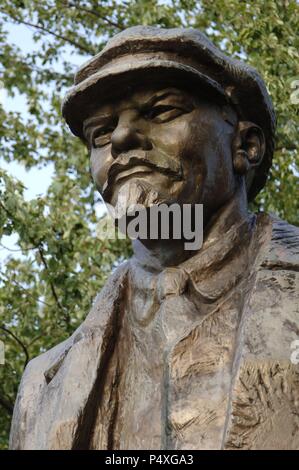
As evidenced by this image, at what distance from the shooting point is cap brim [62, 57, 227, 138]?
3.93 meters

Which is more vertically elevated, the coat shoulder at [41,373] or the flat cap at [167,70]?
the flat cap at [167,70]

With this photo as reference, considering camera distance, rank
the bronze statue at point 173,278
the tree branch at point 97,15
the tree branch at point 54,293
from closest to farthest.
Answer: the bronze statue at point 173,278, the tree branch at point 54,293, the tree branch at point 97,15

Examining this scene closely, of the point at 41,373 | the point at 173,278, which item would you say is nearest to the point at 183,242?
the point at 173,278

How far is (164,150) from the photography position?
3.91 meters

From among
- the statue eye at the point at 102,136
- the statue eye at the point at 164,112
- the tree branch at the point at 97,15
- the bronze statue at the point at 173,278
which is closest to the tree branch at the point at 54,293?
the tree branch at the point at 97,15

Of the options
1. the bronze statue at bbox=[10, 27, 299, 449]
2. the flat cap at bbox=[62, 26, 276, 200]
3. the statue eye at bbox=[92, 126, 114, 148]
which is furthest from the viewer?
the statue eye at bbox=[92, 126, 114, 148]

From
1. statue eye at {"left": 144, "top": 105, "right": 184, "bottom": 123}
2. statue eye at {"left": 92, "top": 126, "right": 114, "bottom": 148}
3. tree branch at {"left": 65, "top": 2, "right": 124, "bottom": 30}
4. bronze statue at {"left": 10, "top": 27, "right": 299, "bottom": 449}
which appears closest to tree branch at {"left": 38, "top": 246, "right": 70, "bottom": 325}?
tree branch at {"left": 65, "top": 2, "right": 124, "bottom": 30}

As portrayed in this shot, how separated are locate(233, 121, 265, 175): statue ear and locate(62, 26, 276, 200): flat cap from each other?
0.12 feet

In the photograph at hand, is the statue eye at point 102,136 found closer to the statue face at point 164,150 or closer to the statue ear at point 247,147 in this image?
the statue face at point 164,150

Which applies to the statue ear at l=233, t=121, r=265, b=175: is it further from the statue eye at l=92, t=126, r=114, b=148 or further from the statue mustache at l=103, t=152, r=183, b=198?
the statue eye at l=92, t=126, r=114, b=148

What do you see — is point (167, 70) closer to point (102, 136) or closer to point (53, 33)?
point (102, 136)

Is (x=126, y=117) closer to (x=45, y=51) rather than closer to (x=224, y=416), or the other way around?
(x=224, y=416)

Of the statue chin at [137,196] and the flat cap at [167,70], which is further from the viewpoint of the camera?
the flat cap at [167,70]

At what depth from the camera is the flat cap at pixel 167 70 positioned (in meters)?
3.95
